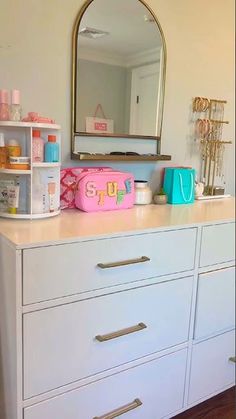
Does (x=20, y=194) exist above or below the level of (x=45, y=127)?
below

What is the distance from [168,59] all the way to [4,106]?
84 cm

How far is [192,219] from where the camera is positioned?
1.36 m

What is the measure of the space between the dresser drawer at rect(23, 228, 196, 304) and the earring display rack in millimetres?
652

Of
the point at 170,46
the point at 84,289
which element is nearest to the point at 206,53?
the point at 170,46

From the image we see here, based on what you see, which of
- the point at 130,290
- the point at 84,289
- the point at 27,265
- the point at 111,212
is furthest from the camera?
the point at 111,212

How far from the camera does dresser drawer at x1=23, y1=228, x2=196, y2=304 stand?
3.19ft

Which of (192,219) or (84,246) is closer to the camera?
(84,246)

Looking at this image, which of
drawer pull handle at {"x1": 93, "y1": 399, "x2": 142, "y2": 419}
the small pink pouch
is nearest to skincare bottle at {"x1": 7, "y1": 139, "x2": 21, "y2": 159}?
the small pink pouch

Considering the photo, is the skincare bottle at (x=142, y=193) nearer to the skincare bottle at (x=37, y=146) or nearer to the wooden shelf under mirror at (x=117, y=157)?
the wooden shelf under mirror at (x=117, y=157)

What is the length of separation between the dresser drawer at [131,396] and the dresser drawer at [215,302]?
0.47 feet

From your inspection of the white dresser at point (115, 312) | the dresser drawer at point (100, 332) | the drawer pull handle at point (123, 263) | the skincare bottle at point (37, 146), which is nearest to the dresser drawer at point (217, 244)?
the white dresser at point (115, 312)

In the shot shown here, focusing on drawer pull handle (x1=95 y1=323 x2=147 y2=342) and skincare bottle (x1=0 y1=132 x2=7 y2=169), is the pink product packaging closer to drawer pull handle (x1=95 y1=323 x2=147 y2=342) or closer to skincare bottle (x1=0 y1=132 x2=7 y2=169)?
skincare bottle (x1=0 y1=132 x2=7 y2=169)

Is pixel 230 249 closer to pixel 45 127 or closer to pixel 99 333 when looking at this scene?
pixel 99 333

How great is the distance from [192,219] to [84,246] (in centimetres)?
50
